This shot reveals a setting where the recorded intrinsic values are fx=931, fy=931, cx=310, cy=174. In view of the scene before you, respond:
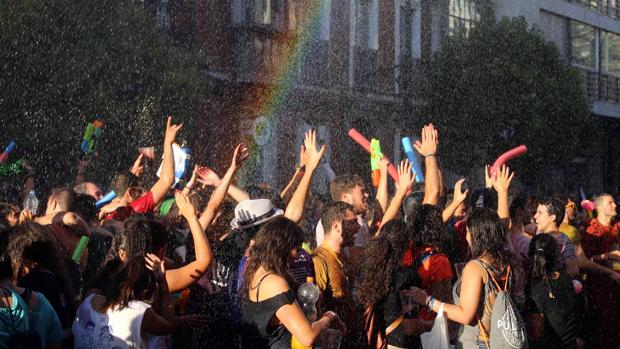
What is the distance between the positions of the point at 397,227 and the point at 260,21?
15237mm

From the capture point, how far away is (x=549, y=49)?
2223 centimetres

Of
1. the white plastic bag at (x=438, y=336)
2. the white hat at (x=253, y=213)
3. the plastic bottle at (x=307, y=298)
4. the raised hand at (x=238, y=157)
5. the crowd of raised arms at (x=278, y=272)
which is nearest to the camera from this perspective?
the crowd of raised arms at (x=278, y=272)

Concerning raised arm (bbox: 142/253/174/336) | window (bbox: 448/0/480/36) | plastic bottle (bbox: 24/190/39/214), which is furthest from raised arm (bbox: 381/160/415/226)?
window (bbox: 448/0/480/36)

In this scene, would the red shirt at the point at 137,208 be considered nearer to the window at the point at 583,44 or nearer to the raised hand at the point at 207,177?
the raised hand at the point at 207,177

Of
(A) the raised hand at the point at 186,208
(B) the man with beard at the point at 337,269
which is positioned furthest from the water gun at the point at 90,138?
Answer: (A) the raised hand at the point at 186,208

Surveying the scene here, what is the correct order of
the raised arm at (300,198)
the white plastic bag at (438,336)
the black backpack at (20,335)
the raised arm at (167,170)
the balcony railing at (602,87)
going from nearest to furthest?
the black backpack at (20,335)
the white plastic bag at (438,336)
the raised arm at (300,198)
the raised arm at (167,170)
the balcony railing at (602,87)

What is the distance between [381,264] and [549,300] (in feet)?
5.88

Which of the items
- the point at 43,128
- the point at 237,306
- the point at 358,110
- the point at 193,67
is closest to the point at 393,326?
the point at 237,306

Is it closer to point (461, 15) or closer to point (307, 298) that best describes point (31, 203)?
point (307, 298)

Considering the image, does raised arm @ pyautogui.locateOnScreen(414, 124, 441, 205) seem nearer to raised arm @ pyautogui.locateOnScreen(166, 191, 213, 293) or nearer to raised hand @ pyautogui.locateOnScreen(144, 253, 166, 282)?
raised arm @ pyautogui.locateOnScreen(166, 191, 213, 293)

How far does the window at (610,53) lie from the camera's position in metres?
30.5

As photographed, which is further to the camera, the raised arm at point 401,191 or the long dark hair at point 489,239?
the raised arm at point 401,191

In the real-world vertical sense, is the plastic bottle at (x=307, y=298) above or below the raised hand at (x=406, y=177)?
below

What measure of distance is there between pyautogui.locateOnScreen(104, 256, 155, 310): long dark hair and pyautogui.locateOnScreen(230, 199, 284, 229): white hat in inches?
47.7
